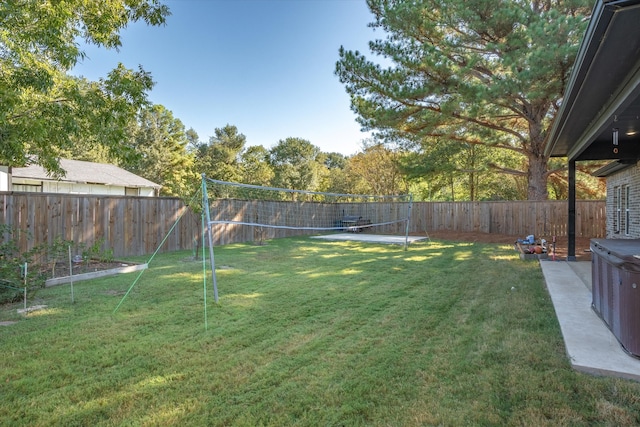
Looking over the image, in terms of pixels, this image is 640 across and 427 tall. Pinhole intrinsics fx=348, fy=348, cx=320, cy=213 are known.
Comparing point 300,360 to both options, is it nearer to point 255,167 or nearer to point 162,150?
point 162,150

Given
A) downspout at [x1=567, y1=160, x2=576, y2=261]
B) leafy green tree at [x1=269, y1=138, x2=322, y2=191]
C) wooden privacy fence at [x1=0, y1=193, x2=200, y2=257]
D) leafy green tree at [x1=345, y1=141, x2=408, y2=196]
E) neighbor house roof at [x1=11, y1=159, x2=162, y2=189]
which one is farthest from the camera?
leafy green tree at [x1=269, y1=138, x2=322, y2=191]

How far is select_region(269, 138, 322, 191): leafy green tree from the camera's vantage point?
2992cm

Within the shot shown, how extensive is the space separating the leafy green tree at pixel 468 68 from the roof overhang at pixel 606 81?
3.89m

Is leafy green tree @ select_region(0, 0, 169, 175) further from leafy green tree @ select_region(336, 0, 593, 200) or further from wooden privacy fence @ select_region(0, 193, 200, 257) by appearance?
leafy green tree @ select_region(336, 0, 593, 200)

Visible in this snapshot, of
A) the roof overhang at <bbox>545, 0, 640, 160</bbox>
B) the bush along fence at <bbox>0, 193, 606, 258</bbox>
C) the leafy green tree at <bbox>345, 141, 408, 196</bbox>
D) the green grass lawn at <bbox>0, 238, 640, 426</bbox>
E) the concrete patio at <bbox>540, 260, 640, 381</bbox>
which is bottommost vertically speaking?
the green grass lawn at <bbox>0, 238, 640, 426</bbox>

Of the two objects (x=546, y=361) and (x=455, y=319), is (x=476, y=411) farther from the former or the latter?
(x=455, y=319)

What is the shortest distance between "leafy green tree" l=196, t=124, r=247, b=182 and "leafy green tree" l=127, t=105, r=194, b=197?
1.29 metres

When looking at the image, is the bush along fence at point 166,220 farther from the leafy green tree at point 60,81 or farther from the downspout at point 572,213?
the downspout at point 572,213

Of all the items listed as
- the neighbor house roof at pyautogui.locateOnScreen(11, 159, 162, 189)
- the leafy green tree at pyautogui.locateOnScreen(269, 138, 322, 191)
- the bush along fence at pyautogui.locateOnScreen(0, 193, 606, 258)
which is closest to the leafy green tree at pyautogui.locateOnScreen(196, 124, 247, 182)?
the leafy green tree at pyautogui.locateOnScreen(269, 138, 322, 191)

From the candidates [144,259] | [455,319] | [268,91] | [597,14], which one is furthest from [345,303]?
[268,91]

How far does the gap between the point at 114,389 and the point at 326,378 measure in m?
1.54

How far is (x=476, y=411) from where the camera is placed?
2.21 meters

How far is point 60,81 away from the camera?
228 inches

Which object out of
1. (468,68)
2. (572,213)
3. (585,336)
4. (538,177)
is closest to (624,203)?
(572,213)
